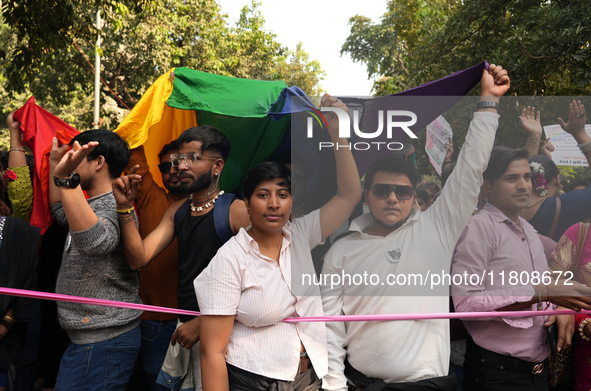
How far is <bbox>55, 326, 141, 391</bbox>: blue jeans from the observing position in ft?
7.20

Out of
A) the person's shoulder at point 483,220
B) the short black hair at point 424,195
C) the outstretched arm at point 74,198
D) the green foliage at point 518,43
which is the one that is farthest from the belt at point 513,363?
the green foliage at point 518,43

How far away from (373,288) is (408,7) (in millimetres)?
15769

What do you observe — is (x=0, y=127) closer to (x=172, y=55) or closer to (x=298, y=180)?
(x=172, y=55)

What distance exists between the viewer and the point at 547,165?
91.7 inches

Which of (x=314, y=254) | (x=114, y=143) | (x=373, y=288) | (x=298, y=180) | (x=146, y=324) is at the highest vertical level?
(x=114, y=143)

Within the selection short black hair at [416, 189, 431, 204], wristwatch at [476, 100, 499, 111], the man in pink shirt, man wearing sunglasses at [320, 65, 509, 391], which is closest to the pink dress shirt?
the man in pink shirt

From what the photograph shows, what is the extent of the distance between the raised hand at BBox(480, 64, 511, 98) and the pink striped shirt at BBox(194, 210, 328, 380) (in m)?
1.35

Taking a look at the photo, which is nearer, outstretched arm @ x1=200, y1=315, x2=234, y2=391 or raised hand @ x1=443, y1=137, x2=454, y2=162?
outstretched arm @ x1=200, y1=315, x2=234, y2=391

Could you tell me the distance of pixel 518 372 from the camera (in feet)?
7.56

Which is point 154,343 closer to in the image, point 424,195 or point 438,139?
point 424,195

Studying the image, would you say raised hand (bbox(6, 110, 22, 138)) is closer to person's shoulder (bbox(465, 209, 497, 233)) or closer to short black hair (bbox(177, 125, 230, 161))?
short black hair (bbox(177, 125, 230, 161))

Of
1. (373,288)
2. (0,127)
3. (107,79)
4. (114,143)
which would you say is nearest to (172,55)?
(107,79)

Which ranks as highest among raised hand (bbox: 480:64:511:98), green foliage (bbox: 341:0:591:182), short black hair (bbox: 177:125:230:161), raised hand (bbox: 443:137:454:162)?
green foliage (bbox: 341:0:591:182)

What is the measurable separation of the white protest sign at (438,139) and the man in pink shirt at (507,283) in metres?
0.24
